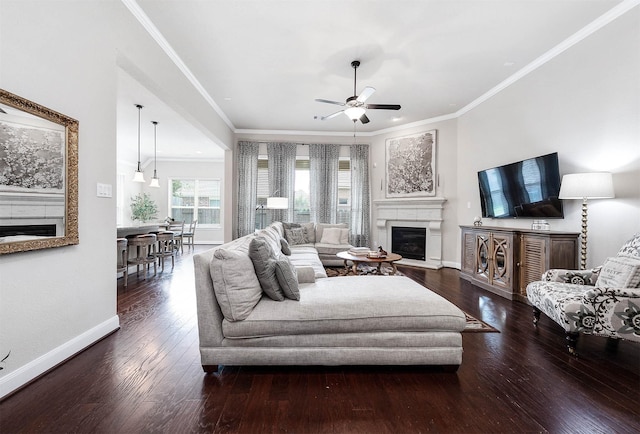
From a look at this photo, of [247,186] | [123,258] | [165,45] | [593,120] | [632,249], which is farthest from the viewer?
[247,186]

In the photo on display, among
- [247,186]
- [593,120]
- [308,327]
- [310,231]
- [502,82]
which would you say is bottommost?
[308,327]

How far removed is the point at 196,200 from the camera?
30.7ft

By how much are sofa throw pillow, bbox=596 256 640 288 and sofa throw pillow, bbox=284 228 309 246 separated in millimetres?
4207

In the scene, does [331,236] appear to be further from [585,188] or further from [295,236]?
[585,188]

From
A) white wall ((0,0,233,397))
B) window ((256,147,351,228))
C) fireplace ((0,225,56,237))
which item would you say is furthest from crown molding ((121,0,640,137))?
fireplace ((0,225,56,237))

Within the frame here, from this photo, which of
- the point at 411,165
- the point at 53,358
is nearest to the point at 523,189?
the point at 411,165

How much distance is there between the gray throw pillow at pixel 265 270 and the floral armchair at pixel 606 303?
2154 mm

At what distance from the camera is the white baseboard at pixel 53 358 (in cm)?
166

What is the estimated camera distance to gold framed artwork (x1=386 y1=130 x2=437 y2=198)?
5.77m

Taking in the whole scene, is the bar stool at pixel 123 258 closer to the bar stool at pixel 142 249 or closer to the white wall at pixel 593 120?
the bar stool at pixel 142 249

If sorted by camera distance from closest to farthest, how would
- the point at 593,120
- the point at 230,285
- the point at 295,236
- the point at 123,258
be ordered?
the point at 230,285 → the point at 593,120 → the point at 123,258 → the point at 295,236

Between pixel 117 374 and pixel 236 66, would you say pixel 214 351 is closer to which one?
pixel 117 374

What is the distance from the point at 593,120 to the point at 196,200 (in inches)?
374

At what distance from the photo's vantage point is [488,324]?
279 centimetres
